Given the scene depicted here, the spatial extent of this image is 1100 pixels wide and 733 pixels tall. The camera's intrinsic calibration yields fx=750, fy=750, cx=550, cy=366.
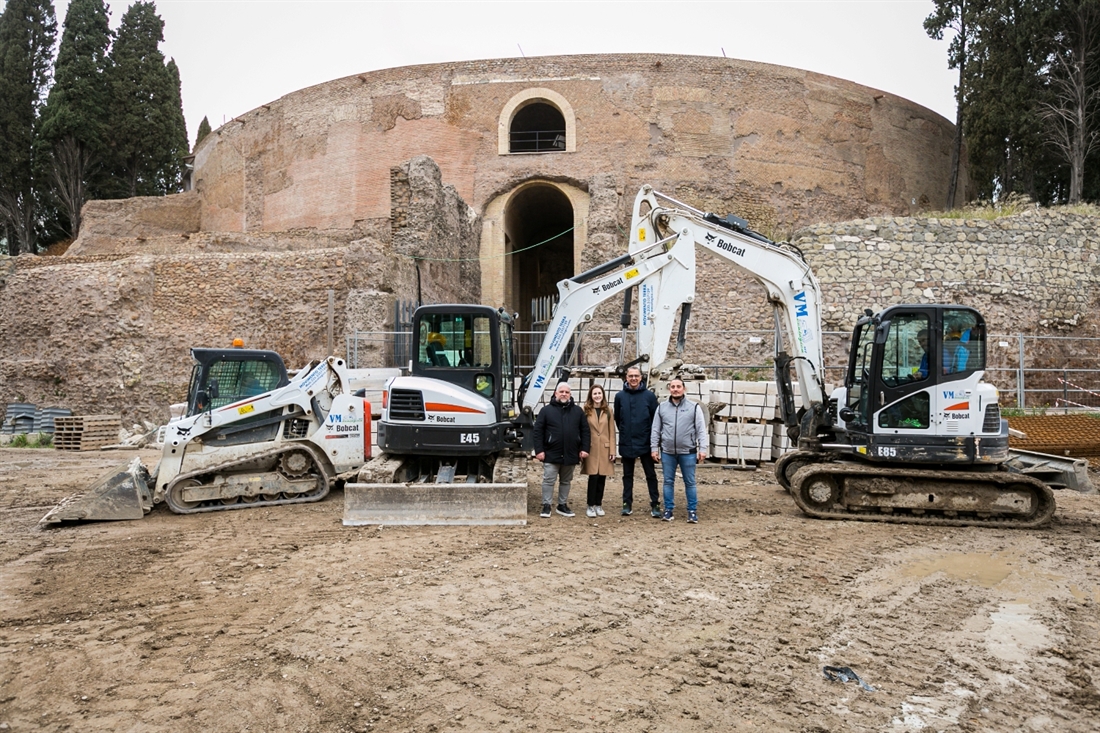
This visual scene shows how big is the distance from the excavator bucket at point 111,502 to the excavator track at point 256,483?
283 mm

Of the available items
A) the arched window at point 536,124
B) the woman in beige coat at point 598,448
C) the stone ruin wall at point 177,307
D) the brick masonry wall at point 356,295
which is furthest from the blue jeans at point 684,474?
the arched window at point 536,124

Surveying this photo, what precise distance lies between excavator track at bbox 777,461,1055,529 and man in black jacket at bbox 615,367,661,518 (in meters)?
1.51

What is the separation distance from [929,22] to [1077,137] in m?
6.94

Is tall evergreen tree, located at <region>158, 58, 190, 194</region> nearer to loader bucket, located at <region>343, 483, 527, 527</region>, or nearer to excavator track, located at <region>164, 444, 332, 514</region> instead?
excavator track, located at <region>164, 444, 332, 514</region>

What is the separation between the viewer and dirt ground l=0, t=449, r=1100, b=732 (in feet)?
11.5

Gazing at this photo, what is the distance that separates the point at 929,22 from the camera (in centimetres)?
2581

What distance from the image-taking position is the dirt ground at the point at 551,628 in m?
3.49

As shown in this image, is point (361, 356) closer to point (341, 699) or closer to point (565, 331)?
point (565, 331)

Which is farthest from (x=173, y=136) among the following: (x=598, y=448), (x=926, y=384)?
(x=926, y=384)

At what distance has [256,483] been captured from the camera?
8.69 m

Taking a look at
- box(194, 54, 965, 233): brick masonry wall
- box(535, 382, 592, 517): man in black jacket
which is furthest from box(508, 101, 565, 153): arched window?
box(535, 382, 592, 517): man in black jacket

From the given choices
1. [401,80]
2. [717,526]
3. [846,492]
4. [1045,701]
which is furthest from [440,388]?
[401,80]

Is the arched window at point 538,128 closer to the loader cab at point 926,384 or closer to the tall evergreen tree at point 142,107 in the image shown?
the tall evergreen tree at point 142,107

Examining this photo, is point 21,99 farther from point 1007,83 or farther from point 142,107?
point 1007,83
